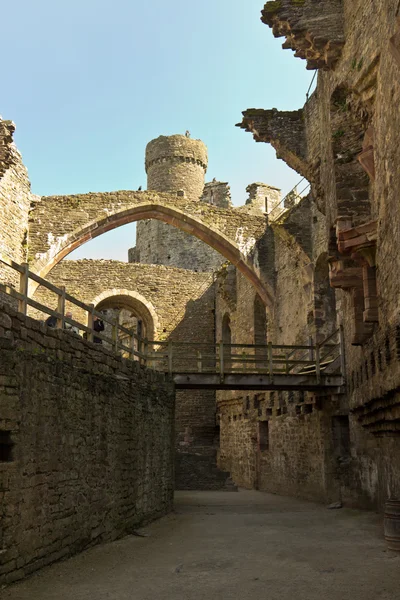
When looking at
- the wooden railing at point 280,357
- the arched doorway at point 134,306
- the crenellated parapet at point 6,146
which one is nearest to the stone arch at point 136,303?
the arched doorway at point 134,306

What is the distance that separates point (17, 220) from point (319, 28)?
10294 millimetres

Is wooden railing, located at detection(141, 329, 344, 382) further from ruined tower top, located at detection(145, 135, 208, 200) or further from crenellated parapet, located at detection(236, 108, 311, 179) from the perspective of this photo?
ruined tower top, located at detection(145, 135, 208, 200)

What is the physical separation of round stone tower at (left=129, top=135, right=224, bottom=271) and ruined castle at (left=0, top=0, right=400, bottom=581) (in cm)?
1119

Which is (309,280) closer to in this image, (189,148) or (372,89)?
(372,89)

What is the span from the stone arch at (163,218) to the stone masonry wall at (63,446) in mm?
9044

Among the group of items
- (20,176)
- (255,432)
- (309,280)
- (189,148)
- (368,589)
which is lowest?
(368,589)

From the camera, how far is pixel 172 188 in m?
38.2

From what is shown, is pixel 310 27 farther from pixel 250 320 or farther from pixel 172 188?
pixel 172 188

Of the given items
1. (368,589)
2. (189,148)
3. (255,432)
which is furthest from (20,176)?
(189,148)

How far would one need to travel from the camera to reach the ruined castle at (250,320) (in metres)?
6.44

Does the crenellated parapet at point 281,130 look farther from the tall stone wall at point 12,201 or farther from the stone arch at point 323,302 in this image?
the tall stone wall at point 12,201

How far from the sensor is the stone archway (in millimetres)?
18188

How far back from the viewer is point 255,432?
58.9ft

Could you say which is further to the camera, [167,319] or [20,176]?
[167,319]
